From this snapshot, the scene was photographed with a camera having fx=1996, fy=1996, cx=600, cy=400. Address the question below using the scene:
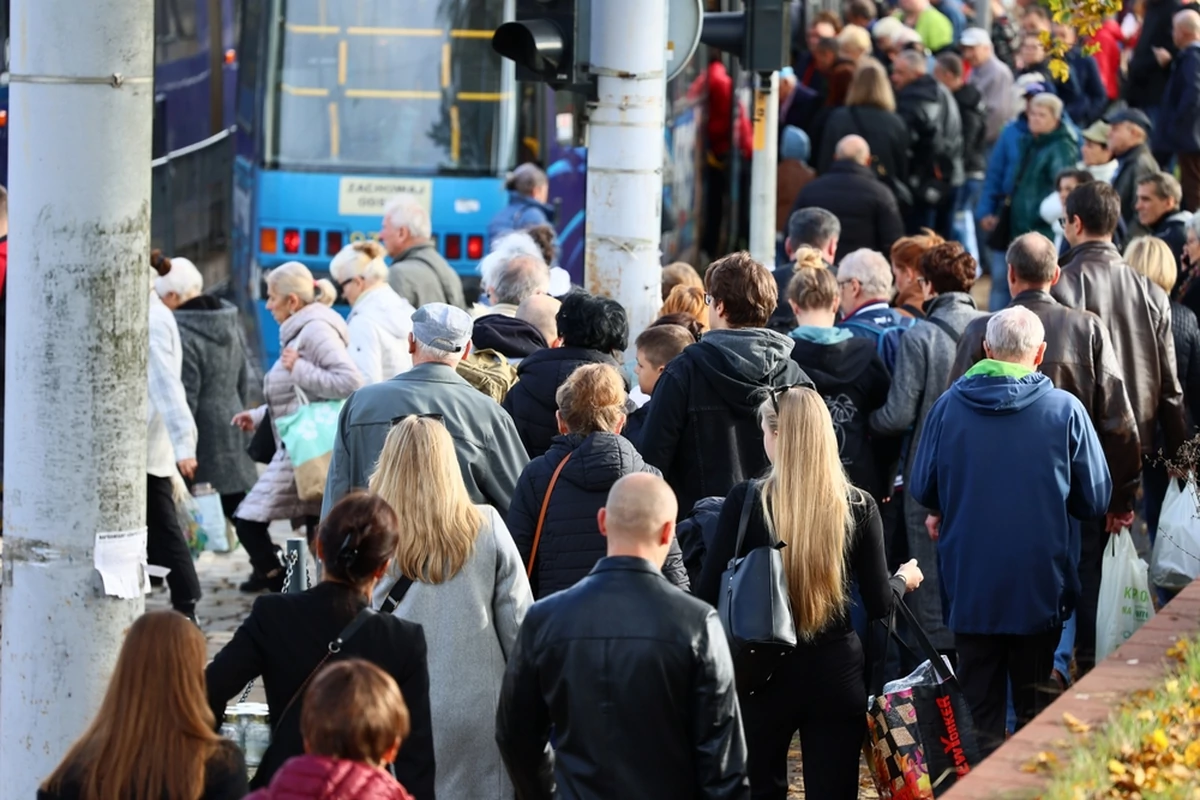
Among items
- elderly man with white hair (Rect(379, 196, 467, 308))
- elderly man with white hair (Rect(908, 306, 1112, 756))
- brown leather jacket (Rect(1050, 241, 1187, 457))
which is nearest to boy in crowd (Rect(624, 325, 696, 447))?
elderly man with white hair (Rect(908, 306, 1112, 756))

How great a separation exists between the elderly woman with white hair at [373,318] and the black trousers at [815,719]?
407cm

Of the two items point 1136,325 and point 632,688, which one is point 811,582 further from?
point 1136,325

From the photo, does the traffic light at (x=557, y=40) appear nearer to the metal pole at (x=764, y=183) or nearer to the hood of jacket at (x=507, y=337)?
the hood of jacket at (x=507, y=337)

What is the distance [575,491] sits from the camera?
5.91 m

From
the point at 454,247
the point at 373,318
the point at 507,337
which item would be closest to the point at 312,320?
the point at 373,318

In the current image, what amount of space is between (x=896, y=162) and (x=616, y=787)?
1106cm

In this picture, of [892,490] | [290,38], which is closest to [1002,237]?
[290,38]

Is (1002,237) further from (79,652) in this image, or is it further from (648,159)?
(79,652)

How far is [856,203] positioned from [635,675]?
8.41 meters

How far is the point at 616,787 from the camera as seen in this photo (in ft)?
15.1

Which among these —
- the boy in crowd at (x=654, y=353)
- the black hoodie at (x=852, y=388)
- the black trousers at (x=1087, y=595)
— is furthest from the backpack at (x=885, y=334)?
the boy in crowd at (x=654, y=353)

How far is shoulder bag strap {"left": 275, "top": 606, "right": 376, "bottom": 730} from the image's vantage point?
4.61 metres

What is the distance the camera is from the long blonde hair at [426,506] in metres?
5.36

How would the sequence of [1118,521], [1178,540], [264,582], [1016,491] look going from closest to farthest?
1. [1016,491]
2. [1178,540]
3. [1118,521]
4. [264,582]
